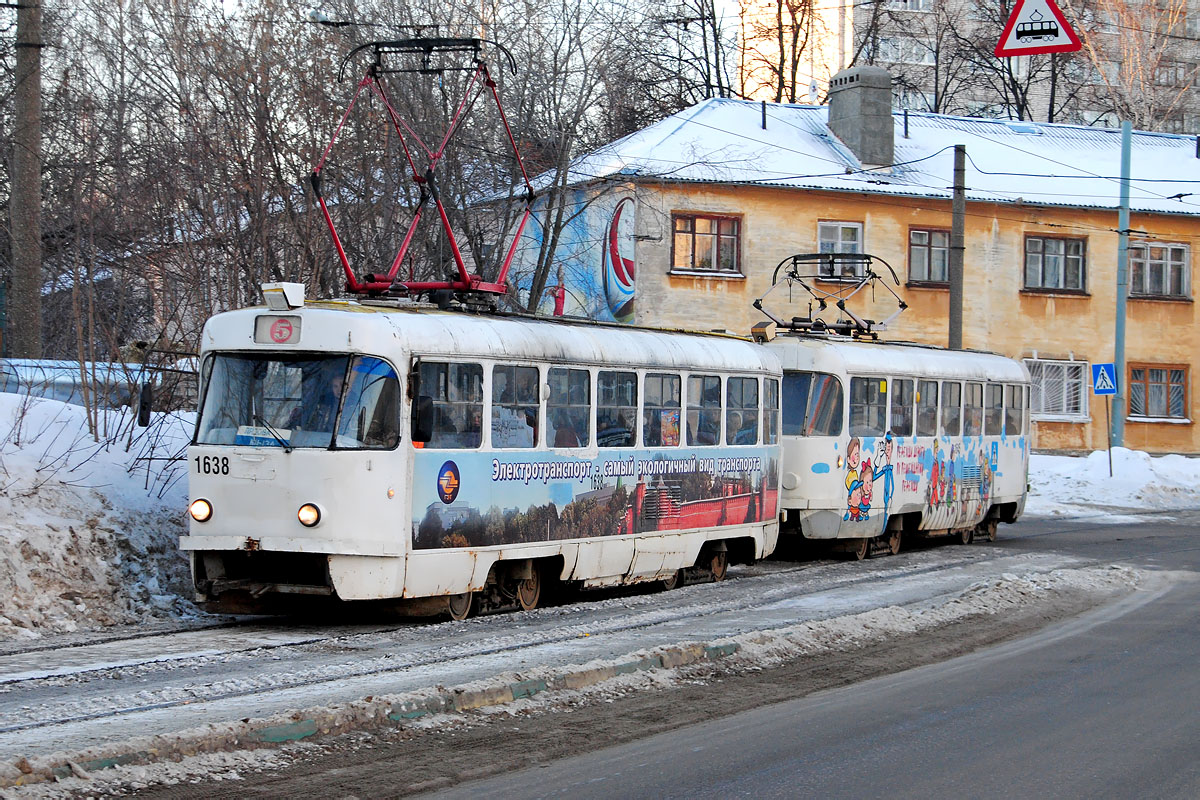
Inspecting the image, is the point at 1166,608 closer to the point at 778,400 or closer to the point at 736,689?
the point at 778,400

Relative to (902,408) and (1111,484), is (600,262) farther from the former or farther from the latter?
(902,408)

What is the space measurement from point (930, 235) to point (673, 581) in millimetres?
25242

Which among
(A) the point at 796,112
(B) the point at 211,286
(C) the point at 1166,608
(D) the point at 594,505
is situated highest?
(A) the point at 796,112

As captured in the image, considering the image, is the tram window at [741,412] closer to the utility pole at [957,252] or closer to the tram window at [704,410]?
the tram window at [704,410]

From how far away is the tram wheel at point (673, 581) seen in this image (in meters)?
15.3

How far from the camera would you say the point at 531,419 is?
12914 millimetres

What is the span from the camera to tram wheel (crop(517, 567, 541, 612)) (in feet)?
42.8

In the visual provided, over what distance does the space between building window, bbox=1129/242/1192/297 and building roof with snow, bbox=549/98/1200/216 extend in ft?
3.92

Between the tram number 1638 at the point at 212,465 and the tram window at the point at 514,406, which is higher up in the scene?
the tram window at the point at 514,406

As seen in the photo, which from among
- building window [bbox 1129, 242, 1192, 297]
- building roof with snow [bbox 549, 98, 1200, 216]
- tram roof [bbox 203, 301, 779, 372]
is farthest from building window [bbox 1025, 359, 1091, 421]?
tram roof [bbox 203, 301, 779, 372]

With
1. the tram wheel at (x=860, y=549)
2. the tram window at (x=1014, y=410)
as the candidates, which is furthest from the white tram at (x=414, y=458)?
the tram window at (x=1014, y=410)

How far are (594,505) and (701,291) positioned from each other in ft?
72.7

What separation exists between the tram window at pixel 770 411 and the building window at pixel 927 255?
22.3 metres

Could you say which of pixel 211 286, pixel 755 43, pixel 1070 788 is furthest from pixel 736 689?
pixel 755 43
